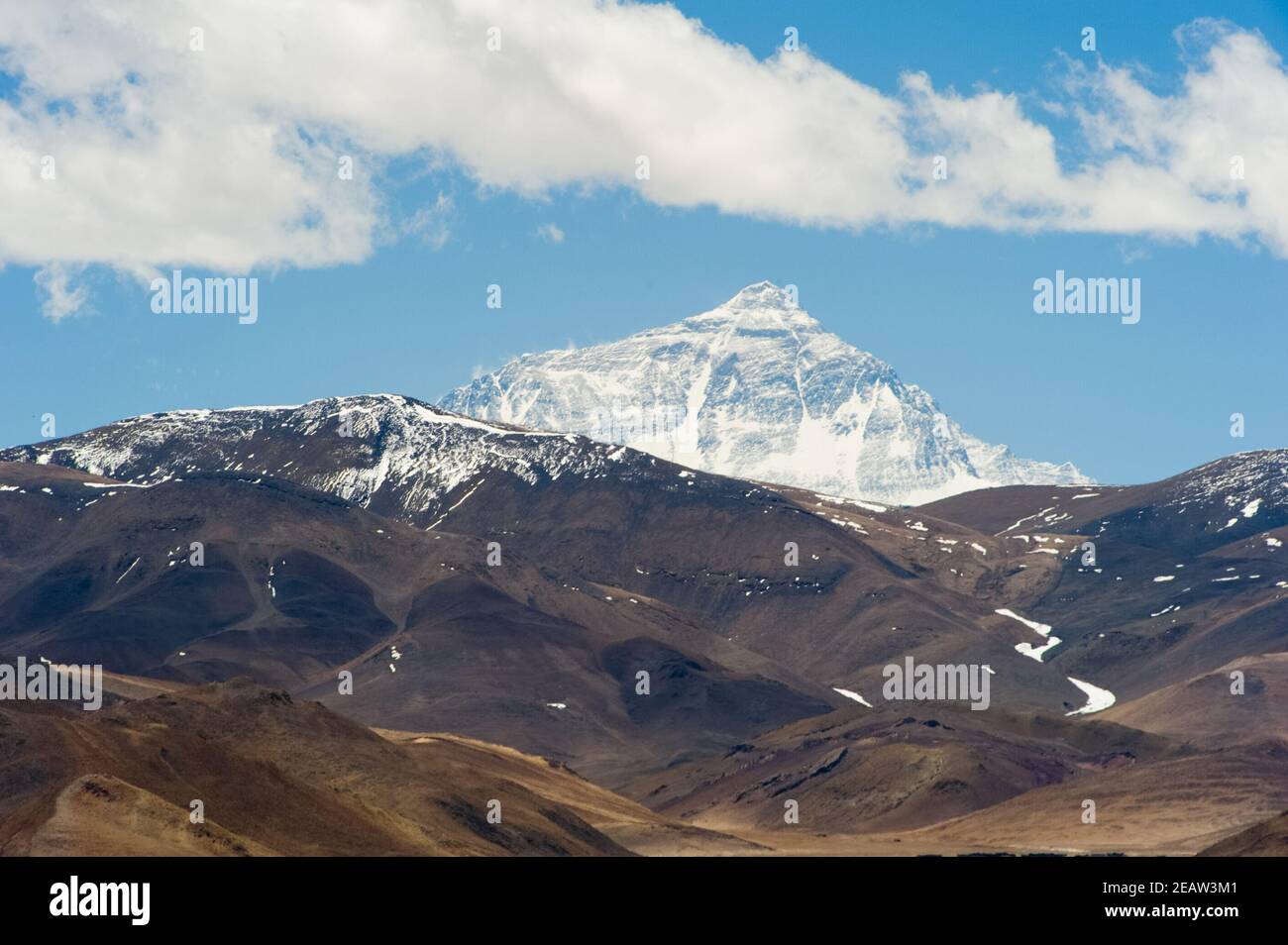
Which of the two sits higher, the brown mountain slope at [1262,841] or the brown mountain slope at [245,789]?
the brown mountain slope at [245,789]

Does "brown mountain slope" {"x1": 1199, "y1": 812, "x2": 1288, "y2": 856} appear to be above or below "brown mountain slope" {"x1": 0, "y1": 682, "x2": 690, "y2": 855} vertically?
below

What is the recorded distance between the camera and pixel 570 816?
157000mm

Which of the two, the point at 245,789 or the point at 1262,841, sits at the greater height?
the point at 245,789

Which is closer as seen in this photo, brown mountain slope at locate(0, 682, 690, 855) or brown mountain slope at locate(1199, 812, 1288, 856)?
brown mountain slope at locate(0, 682, 690, 855)

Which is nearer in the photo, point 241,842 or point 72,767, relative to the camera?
point 241,842

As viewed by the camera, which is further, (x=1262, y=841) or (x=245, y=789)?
(x=1262, y=841)

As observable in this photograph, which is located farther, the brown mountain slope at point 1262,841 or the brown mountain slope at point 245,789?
the brown mountain slope at point 1262,841
